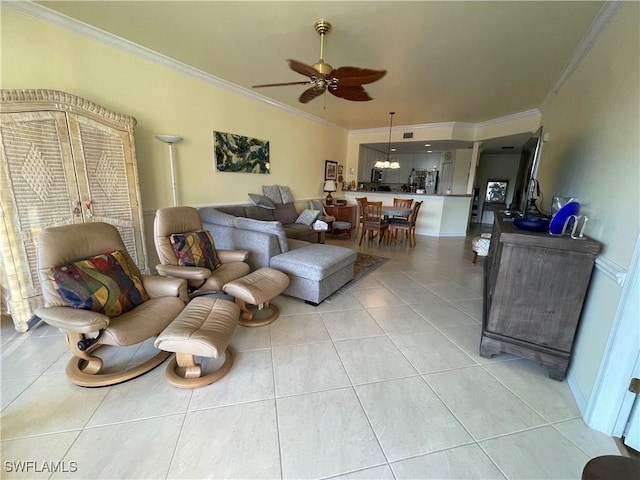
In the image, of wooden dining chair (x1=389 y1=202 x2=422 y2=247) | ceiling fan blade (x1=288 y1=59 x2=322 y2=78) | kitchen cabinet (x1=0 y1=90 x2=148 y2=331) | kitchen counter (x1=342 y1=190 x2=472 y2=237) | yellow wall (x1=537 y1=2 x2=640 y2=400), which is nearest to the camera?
yellow wall (x1=537 y1=2 x2=640 y2=400)

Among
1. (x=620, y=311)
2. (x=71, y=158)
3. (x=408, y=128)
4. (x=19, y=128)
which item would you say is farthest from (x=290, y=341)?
(x=408, y=128)

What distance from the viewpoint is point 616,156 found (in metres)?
1.64

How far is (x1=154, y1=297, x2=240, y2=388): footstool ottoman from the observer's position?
1530 millimetres

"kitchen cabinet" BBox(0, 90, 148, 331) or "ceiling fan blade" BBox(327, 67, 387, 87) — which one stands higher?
"ceiling fan blade" BBox(327, 67, 387, 87)

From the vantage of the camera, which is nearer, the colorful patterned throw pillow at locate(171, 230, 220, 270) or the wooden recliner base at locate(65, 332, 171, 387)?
the wooden recliner base at locate(65, 332, 171, 387)

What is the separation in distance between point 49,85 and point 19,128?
2.40 feet

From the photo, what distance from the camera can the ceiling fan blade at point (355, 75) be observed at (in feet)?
7.41

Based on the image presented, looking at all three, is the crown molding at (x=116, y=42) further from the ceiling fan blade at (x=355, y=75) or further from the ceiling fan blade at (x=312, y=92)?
the ceiling fan blade at (x=355, y=75)

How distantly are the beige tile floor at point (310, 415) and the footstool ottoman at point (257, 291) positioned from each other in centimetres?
15

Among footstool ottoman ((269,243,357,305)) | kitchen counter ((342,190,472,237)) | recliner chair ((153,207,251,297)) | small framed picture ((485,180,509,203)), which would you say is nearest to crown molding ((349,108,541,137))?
kitchen counter ((342,190,472,237))

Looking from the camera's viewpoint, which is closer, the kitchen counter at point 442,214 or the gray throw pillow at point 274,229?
the gray throw pillow at point 274,229

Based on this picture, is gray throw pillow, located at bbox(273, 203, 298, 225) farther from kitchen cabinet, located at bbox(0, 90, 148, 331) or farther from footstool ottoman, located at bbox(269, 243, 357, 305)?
kitchen cabinet, located at bbox(0, 90, 148, 331)

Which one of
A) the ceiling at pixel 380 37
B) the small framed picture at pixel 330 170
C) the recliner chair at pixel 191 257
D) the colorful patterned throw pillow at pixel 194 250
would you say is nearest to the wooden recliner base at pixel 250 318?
the recliner chair at pixel 191 257

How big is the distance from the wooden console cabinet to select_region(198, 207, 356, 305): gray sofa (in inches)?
59.0
